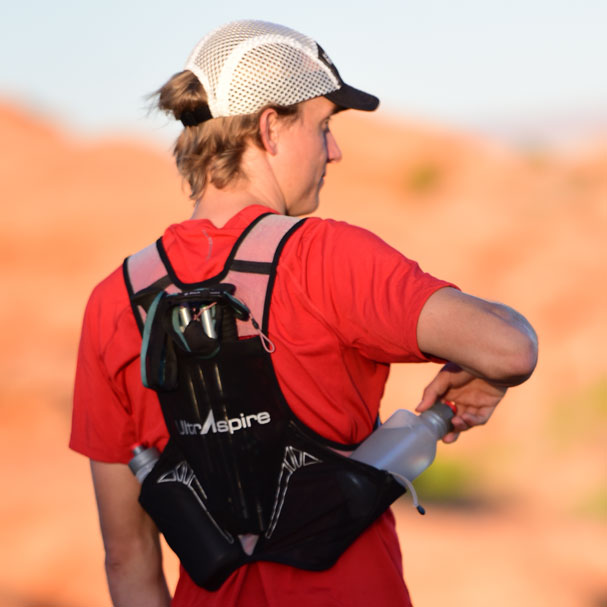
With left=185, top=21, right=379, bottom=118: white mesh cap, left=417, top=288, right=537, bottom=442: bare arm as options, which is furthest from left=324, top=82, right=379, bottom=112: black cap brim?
left=417, top=288, right=537, bottom=442: bare arm

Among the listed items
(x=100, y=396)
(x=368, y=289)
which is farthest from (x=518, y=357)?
(x=100, y=396)

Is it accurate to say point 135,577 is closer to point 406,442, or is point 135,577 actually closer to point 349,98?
point 406,442

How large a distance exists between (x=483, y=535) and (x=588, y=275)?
329 inches

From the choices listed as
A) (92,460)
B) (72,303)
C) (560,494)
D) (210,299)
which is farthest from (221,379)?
(72,303)

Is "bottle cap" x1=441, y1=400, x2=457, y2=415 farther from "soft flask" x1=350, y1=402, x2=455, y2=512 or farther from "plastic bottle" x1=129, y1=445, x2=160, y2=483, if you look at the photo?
"plastic bottle" x1=129, y1=445, x2=160, y2=483

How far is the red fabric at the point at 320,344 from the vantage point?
1725 mm

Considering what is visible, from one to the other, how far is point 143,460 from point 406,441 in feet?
1.86

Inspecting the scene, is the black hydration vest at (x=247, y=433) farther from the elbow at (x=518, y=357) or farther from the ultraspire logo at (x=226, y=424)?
the elbow at (x=518, y=357)

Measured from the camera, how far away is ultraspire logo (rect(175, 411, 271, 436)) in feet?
5.95

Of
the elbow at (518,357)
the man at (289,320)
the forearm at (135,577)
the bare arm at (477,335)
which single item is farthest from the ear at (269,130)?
the forearm at (135,577)

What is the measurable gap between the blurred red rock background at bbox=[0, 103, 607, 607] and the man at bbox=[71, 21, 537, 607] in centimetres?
474

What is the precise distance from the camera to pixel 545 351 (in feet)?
51.2

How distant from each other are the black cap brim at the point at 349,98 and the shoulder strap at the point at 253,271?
34cm

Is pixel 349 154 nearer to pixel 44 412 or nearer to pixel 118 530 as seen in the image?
pixel 44 412
